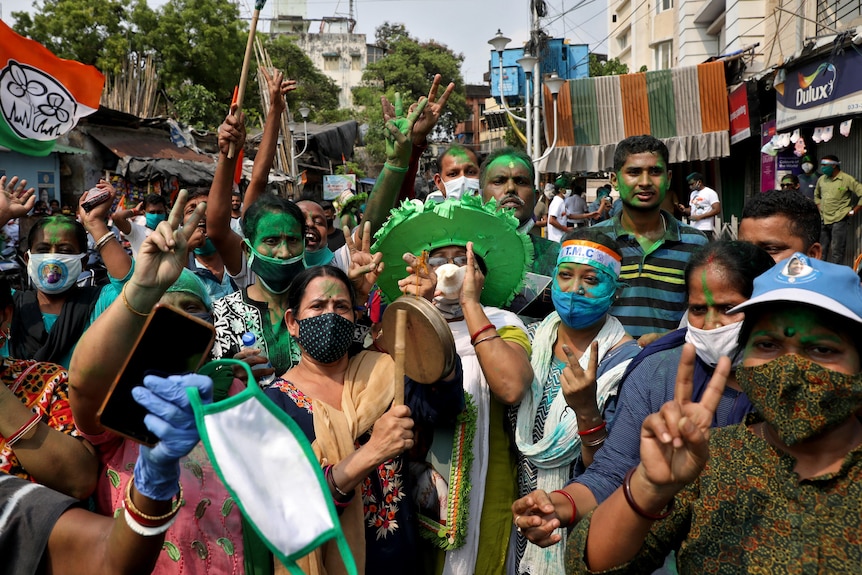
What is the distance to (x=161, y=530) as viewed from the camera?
173cm

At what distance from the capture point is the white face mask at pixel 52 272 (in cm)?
426

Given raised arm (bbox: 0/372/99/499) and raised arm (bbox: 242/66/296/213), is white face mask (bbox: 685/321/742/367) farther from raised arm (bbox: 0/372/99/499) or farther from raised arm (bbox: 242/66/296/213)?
raised arm (bbox: 242/66/296/213)

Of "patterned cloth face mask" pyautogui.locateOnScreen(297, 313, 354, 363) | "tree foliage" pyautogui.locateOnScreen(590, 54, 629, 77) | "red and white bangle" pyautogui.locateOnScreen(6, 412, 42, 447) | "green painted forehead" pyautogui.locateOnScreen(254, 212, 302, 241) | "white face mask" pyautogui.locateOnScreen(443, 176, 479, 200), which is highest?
"tree foliage" pyautogui.locateOnScreen(590, 54, 629, 77)

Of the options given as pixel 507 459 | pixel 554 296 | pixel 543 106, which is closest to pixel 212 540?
pixel 507 459

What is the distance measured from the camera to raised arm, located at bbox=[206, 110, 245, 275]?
14.3ft

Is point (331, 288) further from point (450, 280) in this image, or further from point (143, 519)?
point (143, 519)

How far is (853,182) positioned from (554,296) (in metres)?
10.2

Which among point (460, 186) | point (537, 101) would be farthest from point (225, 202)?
point (537, 101)

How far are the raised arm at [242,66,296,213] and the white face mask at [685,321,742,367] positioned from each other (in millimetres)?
3009

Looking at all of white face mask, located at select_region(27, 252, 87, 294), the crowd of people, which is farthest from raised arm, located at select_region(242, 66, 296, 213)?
white face mask, located at select_region(27, 252, 87, 294)

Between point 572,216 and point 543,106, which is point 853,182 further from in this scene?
point 543,106

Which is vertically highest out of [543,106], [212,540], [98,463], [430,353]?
[543,106]

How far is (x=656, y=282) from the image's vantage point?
3.88 metres

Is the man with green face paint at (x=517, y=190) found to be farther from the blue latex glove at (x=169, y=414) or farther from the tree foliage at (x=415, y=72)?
the tree foliage at (x=415, y=72)
